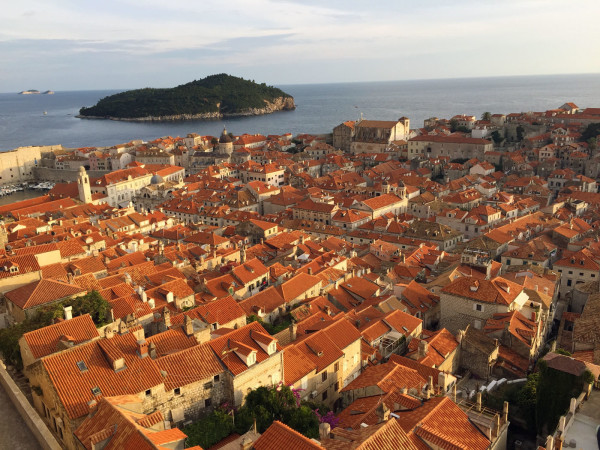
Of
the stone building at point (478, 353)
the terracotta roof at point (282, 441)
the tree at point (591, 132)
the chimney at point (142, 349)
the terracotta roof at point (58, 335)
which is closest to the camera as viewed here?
the terracotta roof at point (282, 441)

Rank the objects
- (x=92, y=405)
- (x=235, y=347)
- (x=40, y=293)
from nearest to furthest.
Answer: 1. (x=92, y=405)
2. (x=235, y=347)
3. (x=40, y=293)

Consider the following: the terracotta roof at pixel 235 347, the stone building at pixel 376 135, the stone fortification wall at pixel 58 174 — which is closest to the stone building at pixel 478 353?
the terracotta roof at pixel 235 347

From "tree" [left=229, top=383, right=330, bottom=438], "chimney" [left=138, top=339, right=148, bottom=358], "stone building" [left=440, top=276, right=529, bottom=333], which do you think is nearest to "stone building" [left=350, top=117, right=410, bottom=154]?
"stone building" [left=440, top=276, right=529, bottom=333]

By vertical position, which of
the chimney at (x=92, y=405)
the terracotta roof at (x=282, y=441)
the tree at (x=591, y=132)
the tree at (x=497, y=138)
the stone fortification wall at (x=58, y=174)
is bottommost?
the stone fortification wall at (x=58, y=174)

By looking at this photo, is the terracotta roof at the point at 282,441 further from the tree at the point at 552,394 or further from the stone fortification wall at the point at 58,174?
the stone fortification wall at the point at 58,174

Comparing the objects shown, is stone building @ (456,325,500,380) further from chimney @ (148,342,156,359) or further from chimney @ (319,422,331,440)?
chimney @ (148,342,156,359)

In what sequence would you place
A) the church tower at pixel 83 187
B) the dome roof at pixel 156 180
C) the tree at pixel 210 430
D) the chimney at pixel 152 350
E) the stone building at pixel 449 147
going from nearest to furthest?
the tree at pixel 210 430 < the chimney at pixel 152 350 < the church tower at pixel 83 187 < the dome roof at pixel 156 180 < the stone building at pixel 449 147

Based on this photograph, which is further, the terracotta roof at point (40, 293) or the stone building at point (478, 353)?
the stone building at point (478, 353)

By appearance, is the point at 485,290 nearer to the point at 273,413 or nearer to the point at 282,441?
the point at 273,413

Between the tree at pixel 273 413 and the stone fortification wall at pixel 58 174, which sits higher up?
the tree at pixel 273 413

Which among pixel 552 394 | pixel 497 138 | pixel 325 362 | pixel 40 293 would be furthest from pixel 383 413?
pixel 497 138
